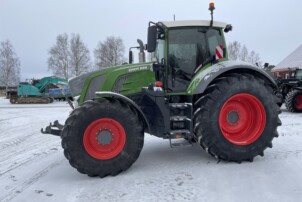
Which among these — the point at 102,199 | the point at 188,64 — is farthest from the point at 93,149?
the point at 188,64

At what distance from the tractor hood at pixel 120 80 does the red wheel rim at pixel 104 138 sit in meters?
0.88

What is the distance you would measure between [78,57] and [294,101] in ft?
148

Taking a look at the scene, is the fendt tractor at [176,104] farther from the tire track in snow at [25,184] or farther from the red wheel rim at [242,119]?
the tire track in snow at [25,184]

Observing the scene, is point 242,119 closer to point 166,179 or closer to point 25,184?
point 166,179

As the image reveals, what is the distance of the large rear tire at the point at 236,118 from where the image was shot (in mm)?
4797

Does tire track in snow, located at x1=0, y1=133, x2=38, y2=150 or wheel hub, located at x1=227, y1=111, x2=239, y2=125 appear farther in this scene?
tire track in snow, located at x1=0, y1=133, x2=38, y2=150

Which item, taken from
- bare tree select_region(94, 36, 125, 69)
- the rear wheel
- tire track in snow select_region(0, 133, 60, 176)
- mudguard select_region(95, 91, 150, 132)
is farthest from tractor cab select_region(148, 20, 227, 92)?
bare tree select_region(94, 36, 125, 69)

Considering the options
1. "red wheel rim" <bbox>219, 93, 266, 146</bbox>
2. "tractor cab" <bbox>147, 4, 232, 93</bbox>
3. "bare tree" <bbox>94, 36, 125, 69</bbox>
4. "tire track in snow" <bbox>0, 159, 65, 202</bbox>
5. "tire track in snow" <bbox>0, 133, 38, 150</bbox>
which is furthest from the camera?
"bare tree" <bbox>94, 36, 125, 69</bbox>

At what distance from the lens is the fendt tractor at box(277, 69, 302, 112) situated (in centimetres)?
1269

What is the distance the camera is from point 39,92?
26906 mm

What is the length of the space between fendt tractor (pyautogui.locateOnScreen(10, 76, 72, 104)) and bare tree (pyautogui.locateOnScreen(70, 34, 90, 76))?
23931mm

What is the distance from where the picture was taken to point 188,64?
5301 millimetres

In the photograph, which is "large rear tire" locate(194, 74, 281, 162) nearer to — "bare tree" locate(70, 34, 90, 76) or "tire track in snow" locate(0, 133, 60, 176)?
"tire track in snow" locate(0, 133, 60, 176)

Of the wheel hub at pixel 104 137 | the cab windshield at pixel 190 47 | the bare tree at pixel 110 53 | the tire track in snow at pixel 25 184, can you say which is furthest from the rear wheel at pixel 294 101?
the bare tree at pixel 110 53
